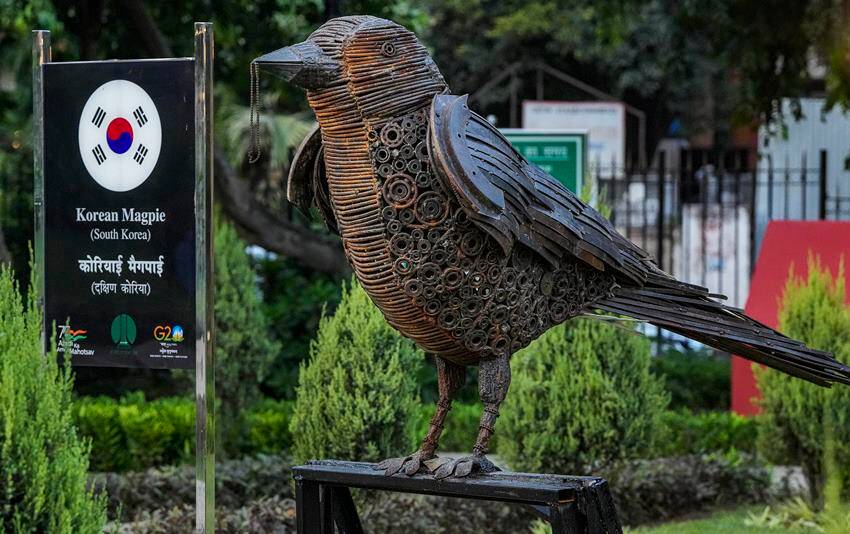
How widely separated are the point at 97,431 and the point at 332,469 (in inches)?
175

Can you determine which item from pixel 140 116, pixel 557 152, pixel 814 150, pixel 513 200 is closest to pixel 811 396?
pixel 557 152

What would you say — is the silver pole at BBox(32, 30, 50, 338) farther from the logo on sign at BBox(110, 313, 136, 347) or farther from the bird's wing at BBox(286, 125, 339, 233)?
the bird's wing at BBox(286, 125, 339, 233)

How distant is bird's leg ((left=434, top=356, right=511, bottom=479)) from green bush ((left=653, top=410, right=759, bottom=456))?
4.79 m

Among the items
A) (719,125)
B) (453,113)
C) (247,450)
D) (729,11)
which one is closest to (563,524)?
(453,113)

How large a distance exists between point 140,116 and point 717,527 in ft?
13.5

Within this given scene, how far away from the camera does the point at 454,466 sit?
4.34 m

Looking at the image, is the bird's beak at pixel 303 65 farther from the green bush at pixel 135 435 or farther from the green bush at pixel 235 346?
the green bush at pixel 135 435

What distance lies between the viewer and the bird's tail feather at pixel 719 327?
4.45 meters

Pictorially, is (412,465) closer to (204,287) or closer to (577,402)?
(204,287)

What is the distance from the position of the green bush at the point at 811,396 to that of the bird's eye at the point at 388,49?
4153 mm

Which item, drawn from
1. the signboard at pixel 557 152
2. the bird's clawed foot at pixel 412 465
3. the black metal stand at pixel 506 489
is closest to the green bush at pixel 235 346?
the signboard at pixel 557 152

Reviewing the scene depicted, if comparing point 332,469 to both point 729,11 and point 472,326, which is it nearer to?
point 472,326

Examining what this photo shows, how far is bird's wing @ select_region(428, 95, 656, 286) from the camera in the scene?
403 cm

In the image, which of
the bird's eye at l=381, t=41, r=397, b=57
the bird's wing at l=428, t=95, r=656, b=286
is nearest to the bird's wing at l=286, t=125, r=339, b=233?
the bird's eye at l=381, t=41, r=397, b=57
